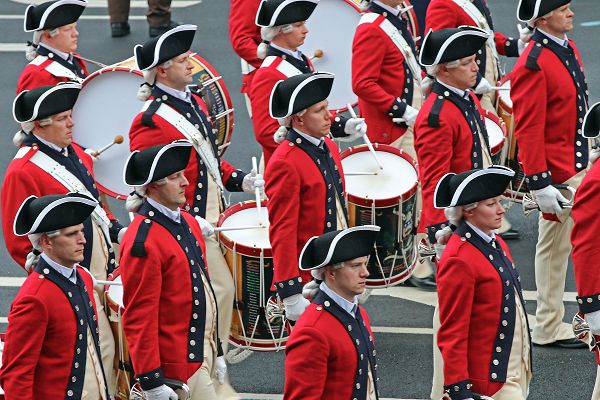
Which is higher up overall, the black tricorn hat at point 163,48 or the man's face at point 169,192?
the black tricorn hat at point 163,48

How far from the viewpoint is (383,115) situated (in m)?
9.55

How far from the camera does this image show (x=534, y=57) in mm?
8484

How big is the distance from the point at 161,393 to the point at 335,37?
4.60m

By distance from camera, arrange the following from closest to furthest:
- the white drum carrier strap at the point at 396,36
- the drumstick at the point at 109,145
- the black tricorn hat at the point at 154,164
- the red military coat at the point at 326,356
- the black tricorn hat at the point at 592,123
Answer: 1. the red military coat at the point at 326,356
2. the black tricorn hat at the point at 154,164
3. the black tricorn hat at the point at 592,123
4. the drumstick at the point at 109,145
5. the white drum carrier strap at the point at 396,36

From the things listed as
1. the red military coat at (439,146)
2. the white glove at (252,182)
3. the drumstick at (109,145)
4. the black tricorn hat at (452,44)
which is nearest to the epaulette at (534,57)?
the black tricorn hat at (452,44)

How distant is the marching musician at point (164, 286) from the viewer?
661 centimetres

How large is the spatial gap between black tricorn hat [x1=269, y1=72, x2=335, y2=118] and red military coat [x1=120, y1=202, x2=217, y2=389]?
3.29 feet

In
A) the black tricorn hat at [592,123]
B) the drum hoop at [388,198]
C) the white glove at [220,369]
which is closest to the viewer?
the white glove at [220,369]

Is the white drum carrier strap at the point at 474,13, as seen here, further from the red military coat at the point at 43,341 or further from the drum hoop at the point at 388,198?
the red military coat at the point at 43,341

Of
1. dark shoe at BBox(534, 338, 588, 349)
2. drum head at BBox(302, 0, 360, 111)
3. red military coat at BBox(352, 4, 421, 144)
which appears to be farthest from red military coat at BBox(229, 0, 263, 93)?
dark shoe at BBox(534, 338, 588, 349)

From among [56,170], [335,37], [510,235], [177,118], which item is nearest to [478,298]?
[177,118]

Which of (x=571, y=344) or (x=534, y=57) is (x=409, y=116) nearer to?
(x=534, y=57)

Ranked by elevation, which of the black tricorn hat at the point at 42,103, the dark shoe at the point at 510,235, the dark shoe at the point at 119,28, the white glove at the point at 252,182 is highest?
the black tricorn hat at the point at 42,103

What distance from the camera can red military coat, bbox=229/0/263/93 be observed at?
10.5 m
